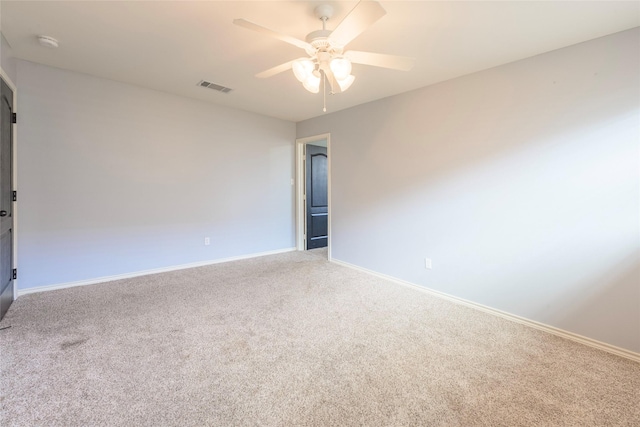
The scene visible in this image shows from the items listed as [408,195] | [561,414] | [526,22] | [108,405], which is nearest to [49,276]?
[108,405]

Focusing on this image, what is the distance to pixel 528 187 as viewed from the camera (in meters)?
2.54

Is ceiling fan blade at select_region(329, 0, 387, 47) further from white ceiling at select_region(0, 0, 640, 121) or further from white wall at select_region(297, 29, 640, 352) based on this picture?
white wall at select_region(297, 29, 640, 352)

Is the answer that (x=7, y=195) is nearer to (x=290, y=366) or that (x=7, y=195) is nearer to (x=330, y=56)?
(x=290, y=366)

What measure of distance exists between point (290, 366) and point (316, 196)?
3964mm

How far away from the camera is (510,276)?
8.80 feet

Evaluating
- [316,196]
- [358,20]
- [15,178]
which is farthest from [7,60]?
[316,196]

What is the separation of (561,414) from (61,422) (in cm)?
260

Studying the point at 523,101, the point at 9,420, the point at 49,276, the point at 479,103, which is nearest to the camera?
the point at 9,420

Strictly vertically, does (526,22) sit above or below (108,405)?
above

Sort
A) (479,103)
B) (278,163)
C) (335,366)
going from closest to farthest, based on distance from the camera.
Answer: (335,366) → (479,103) → (278,163)

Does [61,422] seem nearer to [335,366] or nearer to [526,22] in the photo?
[335,366]

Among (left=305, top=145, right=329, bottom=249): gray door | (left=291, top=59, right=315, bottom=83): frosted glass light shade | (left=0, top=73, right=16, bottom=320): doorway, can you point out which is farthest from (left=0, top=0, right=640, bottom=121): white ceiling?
(left=305, top=145, right=329, bottom=249): gray door

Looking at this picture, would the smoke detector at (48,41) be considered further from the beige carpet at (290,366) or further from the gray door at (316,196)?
the gray door at (316,196)

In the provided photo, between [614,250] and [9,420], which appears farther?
[614,250]
